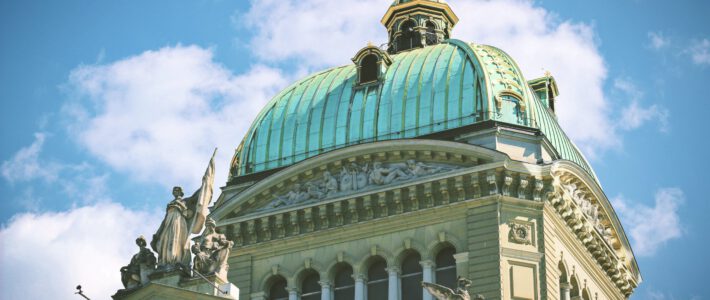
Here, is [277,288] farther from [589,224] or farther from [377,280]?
[589,224]

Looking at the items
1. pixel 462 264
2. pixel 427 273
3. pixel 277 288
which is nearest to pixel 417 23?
pixel 277 288

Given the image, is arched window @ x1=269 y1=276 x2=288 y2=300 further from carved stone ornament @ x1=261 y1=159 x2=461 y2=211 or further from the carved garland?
the carved garland

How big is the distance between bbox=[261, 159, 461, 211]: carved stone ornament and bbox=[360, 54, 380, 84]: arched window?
16.3 feet

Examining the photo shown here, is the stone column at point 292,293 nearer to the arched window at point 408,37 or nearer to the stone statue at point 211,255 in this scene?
the arched window at point 408,37

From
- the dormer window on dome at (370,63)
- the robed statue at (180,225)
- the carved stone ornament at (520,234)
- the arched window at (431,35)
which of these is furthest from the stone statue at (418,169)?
the robed statue at (180,225)

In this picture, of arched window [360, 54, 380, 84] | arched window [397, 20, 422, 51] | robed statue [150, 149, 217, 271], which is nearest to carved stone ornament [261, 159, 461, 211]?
arched window [360, 54, 380, 84]

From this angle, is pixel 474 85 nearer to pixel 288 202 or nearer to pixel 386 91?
pixel 386 91

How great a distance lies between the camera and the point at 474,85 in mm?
55344

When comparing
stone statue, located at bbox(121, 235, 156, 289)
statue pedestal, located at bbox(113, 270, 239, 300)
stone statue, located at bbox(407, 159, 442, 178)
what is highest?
stone statue, located at bbox(407, 159, 442, 178)

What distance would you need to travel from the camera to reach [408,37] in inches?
2501

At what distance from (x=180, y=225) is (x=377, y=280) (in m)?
13.3

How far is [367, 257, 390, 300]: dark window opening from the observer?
52656mm

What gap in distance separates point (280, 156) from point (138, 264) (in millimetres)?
16910

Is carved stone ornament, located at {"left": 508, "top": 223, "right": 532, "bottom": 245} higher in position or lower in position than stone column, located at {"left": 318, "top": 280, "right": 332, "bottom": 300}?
higher
